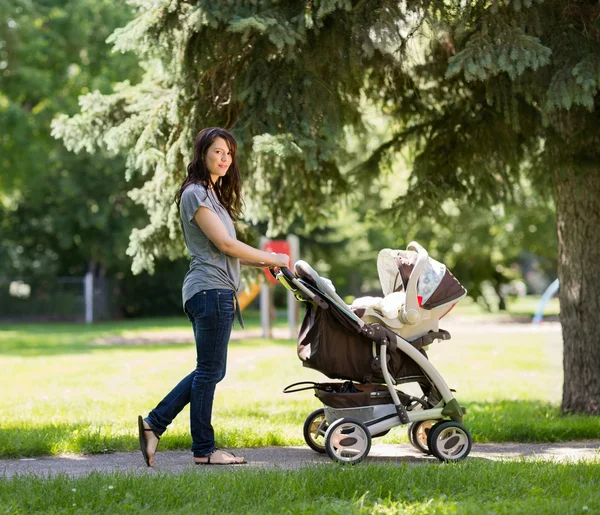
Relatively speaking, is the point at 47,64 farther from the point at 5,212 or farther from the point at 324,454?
the point at 324,454

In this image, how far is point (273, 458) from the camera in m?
6.02

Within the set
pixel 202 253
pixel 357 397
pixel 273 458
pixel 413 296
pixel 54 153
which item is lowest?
pixel 273 458

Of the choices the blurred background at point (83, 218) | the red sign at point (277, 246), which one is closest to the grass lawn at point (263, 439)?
the red sign at point (277, 246)

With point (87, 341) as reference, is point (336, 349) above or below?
above

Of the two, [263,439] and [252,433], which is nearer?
[263,439]

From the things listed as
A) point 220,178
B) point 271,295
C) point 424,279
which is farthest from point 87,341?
point 424,279

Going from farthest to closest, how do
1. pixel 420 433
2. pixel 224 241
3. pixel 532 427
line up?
pixel 532 427, pixel 420 433, pixel 224 241

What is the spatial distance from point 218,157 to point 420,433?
7.77 feet

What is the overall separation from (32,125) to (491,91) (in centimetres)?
2203

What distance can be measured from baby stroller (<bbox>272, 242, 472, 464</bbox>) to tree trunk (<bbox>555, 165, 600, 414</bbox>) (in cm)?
226

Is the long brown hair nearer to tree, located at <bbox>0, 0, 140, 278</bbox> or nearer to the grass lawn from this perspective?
the grass lawn

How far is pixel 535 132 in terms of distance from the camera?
8.03 m

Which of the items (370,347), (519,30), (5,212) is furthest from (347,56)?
(5,212)

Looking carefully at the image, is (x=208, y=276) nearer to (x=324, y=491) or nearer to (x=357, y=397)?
(x=357, y=397)
